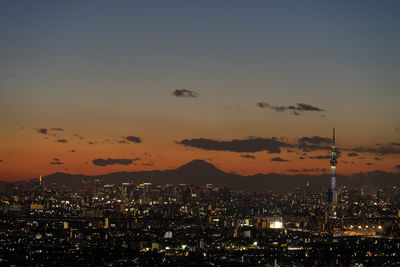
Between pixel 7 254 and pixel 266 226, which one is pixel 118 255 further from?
pixel 266 226

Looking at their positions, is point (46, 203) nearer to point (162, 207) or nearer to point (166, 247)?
point (162, 207)

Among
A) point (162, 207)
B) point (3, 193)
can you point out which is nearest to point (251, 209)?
point (162, 207)

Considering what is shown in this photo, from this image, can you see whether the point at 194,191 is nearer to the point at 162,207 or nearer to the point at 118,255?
the point at 162,207

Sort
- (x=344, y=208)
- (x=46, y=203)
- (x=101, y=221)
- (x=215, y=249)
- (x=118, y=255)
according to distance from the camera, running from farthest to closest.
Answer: (x=344, y=208), (x=46, y=203), (x=101, y=221), (x=215, y=249), (x=118, y=255)

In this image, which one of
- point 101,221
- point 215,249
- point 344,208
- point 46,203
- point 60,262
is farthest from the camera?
point 344,208

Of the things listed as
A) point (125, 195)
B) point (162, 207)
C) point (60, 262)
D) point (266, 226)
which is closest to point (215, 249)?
point (60, 262)

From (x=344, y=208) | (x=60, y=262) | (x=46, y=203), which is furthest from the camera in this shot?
(x=344, y=208)

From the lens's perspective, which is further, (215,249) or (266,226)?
(266,226)

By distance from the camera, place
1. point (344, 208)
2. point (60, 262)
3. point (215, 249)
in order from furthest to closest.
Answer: point (344, 208)
point (215, 249)
point (60, 262)

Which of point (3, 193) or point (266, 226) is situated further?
point (3, 193)
